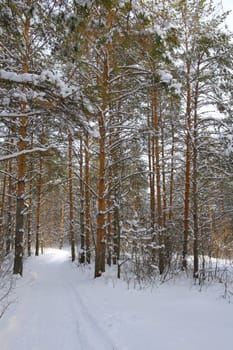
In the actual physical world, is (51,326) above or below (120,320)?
below

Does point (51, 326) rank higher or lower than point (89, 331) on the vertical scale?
lower

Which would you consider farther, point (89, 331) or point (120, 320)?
point (120, 320)

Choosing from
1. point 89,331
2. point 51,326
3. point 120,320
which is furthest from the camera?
point 51,326

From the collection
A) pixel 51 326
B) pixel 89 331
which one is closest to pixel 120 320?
pixel 89 331

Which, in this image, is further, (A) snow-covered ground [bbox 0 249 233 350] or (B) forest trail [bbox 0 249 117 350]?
(B) forest trail [bbox 0 249 117 350]

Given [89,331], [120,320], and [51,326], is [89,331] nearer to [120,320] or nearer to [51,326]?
[120,320]

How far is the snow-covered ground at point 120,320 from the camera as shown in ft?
12.1

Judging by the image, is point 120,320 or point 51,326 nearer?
point 120,320

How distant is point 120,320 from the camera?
4523 mm

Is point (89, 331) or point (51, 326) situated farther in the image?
point (51, 326)

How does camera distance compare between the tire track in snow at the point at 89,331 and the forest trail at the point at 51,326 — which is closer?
the tire track in snow at the point at 89,331

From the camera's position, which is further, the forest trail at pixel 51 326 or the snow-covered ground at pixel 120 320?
the forest trail at pixel 51 326

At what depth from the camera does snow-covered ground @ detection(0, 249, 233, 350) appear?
3.68m

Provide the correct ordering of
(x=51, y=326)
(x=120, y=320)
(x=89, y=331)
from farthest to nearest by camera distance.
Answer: (x=51, y=326)
(x=120, y=320)
(x=89, y=331)
